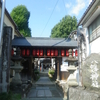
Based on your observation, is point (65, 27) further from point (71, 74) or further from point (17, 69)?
point (17, 69)

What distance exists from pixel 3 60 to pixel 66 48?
810cm

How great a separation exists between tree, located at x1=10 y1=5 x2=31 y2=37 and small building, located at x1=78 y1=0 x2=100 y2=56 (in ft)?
56.5

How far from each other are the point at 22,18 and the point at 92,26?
1974 cm

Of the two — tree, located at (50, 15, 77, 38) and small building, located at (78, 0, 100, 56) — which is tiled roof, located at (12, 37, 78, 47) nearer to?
small building, located at (78, 0, 100, 56)

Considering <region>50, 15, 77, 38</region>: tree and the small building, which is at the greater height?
<region>50, 15, 77, 38</region>: tree

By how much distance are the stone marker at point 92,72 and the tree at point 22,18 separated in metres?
24.7

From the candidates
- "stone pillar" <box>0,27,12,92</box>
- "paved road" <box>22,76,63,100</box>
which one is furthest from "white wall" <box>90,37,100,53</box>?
"stone pillar" <box>0,27,12,92</box>

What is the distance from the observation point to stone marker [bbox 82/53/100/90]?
4.14 meters

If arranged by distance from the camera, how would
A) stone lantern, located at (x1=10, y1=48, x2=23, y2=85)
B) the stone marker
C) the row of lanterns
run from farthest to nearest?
the row of lanterns, stone lantern, located at (x1=10, y1=48, x2=23, y2=85), the stone marker

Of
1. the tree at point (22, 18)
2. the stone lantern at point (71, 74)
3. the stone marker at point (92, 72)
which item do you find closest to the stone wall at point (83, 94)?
the stone marker at point (92, 72)

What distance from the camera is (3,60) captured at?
802 cm

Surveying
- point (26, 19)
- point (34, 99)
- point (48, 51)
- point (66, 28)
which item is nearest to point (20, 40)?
point (48, 51)

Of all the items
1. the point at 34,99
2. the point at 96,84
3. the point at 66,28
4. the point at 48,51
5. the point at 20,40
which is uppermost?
the point at 66,28

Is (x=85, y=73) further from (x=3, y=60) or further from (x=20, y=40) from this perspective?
(x=20, y=40)
